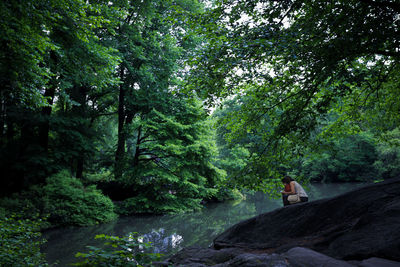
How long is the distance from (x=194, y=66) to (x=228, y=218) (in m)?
10.8

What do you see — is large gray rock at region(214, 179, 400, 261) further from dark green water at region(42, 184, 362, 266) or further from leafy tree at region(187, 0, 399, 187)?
dark green water at region(42, 184, 362, 266)

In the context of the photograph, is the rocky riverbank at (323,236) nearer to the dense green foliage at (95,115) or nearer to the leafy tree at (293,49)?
the leafy tree at (293,49)

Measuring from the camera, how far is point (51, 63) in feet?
30.6

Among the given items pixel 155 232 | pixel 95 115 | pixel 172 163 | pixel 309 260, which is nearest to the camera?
pixel 309 260

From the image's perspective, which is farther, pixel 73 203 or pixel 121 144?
pixel 121 144

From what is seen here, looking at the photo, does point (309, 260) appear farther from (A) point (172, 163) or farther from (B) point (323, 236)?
(A) point (172, 163)

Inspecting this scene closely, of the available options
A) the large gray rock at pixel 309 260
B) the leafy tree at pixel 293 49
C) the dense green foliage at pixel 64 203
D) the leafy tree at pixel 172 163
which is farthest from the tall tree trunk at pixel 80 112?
the large gray rock at pixel 309 260

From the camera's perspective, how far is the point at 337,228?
3.59 metres

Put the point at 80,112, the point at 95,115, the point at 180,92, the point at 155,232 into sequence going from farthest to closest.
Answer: the point at 95,115
the point at 80,112
the point at 155,232
the point at 180,92

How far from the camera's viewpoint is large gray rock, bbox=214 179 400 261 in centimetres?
282

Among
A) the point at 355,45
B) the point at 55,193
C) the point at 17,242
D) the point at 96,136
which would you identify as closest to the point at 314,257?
the point at 355,45

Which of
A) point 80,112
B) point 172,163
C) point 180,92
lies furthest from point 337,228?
point 80,112

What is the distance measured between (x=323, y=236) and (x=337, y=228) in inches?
9.3

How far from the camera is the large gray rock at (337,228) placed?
282 centimetres
